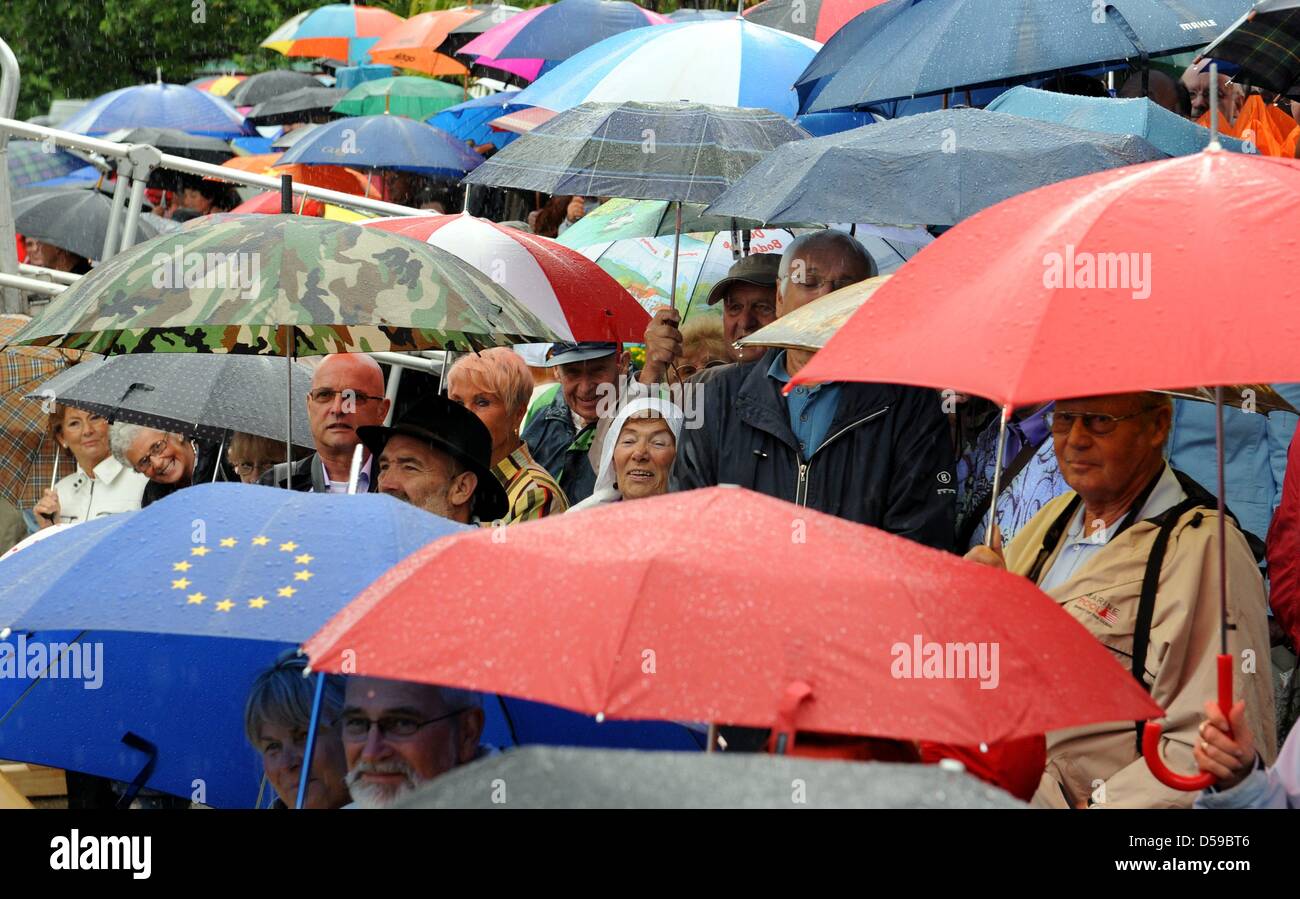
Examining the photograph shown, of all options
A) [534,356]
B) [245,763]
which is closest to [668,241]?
[534,356]

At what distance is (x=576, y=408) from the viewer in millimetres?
8008

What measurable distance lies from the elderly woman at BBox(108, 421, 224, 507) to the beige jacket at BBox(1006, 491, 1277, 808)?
15.0ft

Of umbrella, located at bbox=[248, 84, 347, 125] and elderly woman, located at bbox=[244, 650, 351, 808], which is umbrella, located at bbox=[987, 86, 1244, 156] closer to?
elderly woman, located at bbox=[244, 650, 351, 808]

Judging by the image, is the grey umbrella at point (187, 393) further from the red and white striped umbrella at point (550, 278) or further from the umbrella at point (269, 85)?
the umbrella at point (269, 85)

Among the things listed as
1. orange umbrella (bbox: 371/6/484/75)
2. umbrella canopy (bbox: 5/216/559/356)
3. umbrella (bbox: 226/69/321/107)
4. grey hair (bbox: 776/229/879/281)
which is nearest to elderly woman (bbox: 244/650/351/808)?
umbrella canopy (bbox: 5/216/559/356)

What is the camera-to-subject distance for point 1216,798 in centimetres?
380

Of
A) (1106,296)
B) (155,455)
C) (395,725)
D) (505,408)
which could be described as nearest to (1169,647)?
(1106,296)

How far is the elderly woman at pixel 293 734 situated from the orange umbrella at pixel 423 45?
53.7ft

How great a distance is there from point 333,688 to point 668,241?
5077 millimetres

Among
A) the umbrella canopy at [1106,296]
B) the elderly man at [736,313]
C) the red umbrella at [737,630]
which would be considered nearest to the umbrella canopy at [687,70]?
the elderly man at [736,313]

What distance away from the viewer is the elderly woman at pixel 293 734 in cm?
460

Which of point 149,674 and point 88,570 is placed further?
point 149,674
